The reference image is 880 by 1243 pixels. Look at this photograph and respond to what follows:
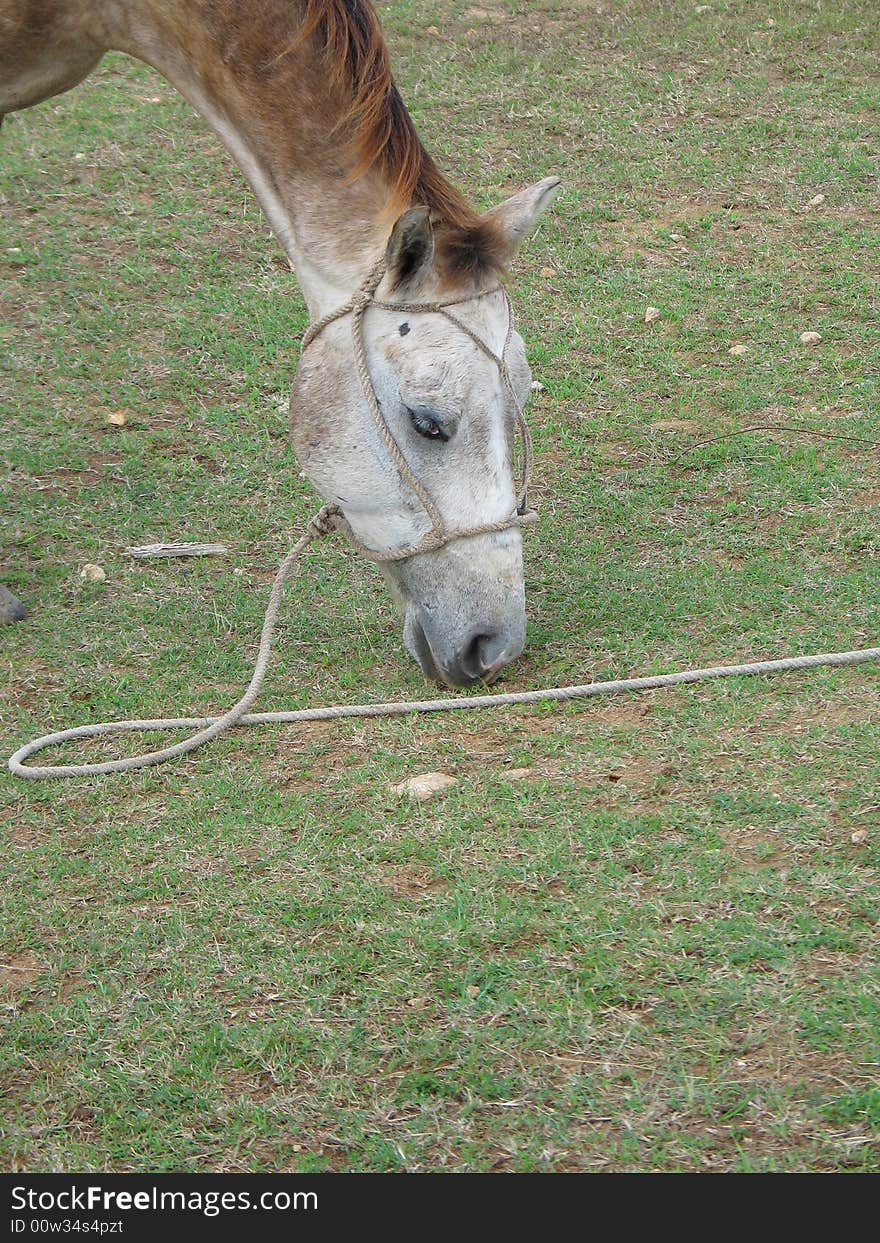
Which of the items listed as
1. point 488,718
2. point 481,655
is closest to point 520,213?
point 481,655

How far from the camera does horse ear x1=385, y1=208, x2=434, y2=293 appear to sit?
3180 millimetres

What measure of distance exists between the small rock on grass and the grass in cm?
4

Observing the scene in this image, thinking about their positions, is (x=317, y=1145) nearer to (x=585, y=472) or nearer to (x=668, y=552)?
(x=668, y=552)

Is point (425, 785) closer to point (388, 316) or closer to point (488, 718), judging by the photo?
point (488, 718)

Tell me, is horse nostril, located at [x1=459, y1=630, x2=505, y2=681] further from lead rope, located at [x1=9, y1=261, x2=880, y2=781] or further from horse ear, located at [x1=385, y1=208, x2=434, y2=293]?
horse ear, located at [x1=385, y1=208, x2=434, y2=293]

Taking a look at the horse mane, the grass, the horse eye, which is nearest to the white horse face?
the horse eye

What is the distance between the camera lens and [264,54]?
3.46 meters

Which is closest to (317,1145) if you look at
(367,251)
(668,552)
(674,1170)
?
(674,1170)

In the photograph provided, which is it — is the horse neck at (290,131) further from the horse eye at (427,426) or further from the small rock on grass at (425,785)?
the small rock on grass at (425,785)

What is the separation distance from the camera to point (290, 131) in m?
3.48

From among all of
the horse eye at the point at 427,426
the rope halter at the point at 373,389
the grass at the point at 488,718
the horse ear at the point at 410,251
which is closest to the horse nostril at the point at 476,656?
the grass at the point at 488,718

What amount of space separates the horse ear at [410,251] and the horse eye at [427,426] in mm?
295

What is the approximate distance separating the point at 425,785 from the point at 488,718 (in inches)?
13.8

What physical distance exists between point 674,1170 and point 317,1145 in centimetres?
55
